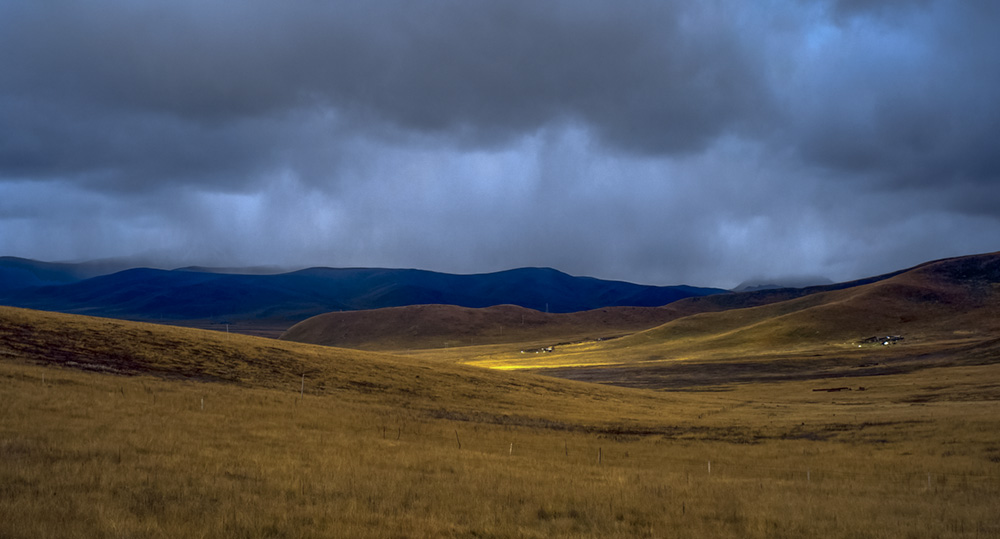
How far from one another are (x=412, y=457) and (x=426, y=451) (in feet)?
4.85

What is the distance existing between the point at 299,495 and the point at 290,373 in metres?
29.3

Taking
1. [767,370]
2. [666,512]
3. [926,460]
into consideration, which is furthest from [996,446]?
[767,370]

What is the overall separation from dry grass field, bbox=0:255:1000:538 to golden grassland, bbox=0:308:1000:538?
9cm

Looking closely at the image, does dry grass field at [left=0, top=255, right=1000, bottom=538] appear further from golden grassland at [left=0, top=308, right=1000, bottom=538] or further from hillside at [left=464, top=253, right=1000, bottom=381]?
hillside at [left=464, top=253, right=1000, bottom=381]

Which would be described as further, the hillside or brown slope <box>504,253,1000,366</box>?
brown slope <box>504,253,1000,366</box>

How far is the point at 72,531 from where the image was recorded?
8.56m

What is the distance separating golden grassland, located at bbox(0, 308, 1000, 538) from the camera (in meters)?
10.9

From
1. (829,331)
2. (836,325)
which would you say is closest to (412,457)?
(829,331)

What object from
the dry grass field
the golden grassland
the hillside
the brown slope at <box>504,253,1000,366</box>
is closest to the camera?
the golden grassland

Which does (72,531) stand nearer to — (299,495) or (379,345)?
(299,495)

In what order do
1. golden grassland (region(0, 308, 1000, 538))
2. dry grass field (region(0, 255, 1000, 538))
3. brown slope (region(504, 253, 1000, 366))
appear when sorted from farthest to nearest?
brown slope (region(504, 253, 1000, 366))
dry grass field (region(0, 255, 1000, 538))
golden grassland (region(0, 308, 1000, 538))

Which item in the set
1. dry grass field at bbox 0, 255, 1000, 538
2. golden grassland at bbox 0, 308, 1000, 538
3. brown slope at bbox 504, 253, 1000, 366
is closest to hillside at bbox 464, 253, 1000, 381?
brown slope at bbox 504, 253, 1000, 366

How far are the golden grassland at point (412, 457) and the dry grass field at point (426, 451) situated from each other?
0.09m

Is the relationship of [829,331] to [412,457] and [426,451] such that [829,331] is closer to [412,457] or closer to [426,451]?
[426,451]
